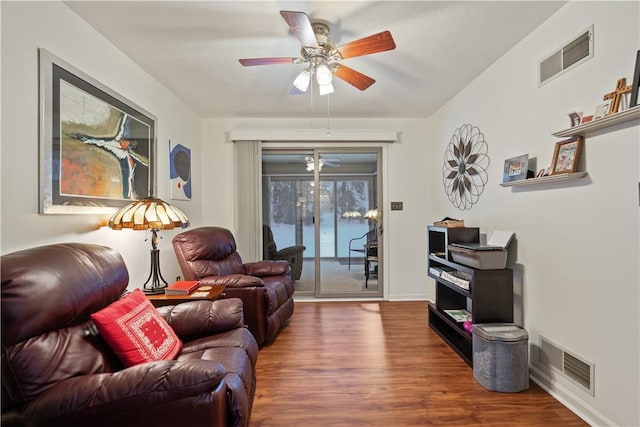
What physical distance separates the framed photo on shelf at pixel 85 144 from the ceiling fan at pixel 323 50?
3.41ft

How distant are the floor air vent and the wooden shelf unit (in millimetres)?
268

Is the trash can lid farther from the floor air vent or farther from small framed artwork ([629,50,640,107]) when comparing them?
small framed artwork ([629,50,640,107])

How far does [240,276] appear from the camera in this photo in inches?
106

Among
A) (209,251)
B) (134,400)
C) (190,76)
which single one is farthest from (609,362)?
(190,76)

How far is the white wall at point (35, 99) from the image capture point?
1438mm

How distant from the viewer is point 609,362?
158 cm

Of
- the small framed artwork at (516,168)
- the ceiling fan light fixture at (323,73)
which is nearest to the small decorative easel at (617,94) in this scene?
the small framed artwork at (516,168)

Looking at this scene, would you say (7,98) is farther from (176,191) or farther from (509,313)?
(509,313)

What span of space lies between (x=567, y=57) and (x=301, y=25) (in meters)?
1.68

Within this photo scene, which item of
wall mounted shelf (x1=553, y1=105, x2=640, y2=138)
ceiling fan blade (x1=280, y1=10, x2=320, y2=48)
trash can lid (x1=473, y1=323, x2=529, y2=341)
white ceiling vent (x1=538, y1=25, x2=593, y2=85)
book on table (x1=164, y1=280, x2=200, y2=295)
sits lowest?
trash can lid (x1=473, y1=323, x2=529, y2=341)

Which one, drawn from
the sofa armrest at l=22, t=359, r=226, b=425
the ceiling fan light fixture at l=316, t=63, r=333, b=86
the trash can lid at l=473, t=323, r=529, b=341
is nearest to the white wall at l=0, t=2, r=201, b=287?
the sofa armrest at l=22, t=359, r=226, b=425

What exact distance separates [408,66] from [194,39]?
5.78ft

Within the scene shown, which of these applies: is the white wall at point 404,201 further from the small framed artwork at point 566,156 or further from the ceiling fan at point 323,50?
the small framed artwork at point 566,156

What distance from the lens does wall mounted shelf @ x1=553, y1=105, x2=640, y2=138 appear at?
1.37m
